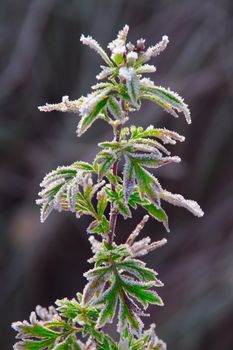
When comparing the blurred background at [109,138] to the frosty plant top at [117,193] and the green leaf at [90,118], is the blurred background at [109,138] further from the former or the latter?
the green leaf at [90,118]

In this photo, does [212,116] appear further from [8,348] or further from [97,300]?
[97,300]

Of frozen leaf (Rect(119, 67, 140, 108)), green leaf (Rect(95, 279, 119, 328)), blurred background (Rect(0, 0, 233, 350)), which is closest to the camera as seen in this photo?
frozen leaf (Rect(119, 67, 140, 108))

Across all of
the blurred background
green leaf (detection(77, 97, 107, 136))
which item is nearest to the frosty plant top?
green leaf (detection(77, 97, 107, 136))

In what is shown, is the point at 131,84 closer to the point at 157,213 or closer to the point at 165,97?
the point at 165,97

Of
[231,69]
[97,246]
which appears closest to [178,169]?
[231,69]

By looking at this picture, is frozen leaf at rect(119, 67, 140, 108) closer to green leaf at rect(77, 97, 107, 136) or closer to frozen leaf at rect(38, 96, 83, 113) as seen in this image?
green leaf at rect(77, 97, 107, 136)

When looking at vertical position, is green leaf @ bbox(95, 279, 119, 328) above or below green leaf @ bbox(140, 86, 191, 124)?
below

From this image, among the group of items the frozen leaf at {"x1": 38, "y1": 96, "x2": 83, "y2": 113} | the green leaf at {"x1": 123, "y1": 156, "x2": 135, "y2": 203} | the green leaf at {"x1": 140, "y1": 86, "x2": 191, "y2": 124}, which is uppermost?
the frozen leaf at {"x1": 38, "y1": 96, "x2": 83, "y2": 113}
